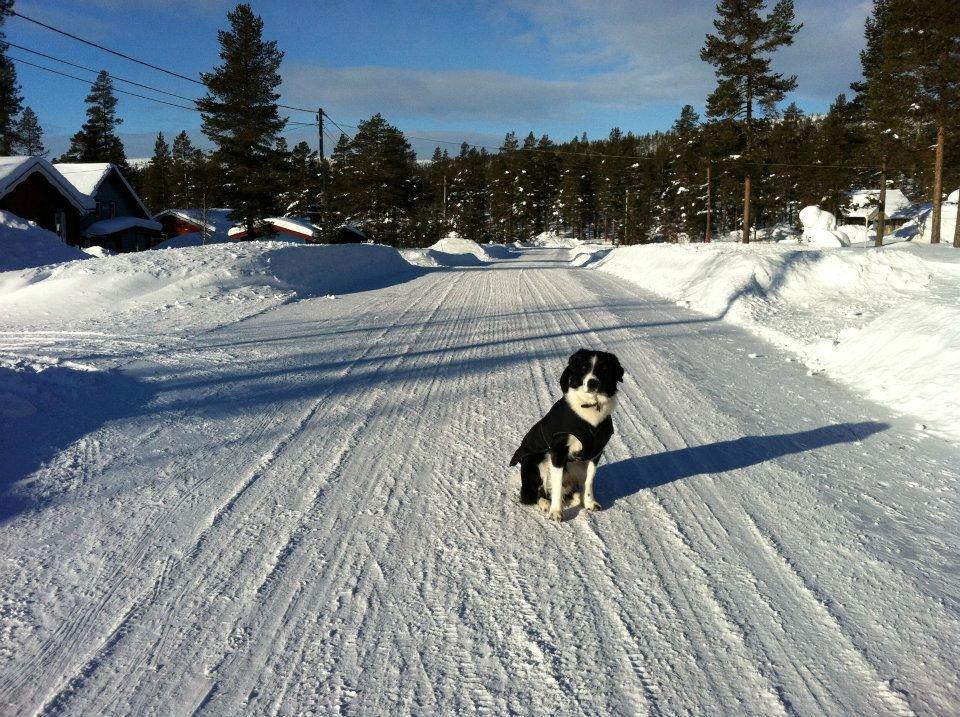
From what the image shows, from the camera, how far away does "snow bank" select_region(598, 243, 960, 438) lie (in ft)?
22.5

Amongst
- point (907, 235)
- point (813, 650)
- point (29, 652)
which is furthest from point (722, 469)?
point (907, 235)

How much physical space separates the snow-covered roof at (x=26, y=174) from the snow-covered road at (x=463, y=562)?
97.2 ft

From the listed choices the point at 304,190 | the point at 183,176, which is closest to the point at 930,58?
the point at 304,190

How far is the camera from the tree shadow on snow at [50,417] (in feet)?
14.1

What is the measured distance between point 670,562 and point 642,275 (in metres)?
19.3

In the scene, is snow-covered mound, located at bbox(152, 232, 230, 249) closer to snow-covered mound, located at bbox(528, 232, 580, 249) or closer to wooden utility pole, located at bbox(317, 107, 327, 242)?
wooden utility pole, located at bbox(317, 107, 327, 242)

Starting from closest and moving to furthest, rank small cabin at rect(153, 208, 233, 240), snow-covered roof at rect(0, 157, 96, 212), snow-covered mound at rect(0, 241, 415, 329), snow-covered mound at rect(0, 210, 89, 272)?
1. snow-covered mound at rect(0, 241, 415, 329)
2. snow-covered mound at rect(0, 210, 89, 272)
3. snow-covered roof at rect(0, 157, 96, 212)
4. small cabin at rect(153, 208, 233, 240)

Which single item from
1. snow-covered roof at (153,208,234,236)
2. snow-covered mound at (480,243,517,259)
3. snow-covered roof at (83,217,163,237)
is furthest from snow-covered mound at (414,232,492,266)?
snow-covered roof at (83,217,163,237)

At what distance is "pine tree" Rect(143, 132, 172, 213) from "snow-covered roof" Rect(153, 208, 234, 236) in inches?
693

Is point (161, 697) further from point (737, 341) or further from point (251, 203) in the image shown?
point (251, 203)

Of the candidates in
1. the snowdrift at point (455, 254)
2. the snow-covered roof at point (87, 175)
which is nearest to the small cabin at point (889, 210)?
the snowdrift at point (455, 254)

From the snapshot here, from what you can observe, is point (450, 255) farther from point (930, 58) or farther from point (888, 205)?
point (888, 205)

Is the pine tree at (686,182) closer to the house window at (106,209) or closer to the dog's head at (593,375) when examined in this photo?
the house window at (106,209)

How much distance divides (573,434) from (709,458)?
189 centimetres
